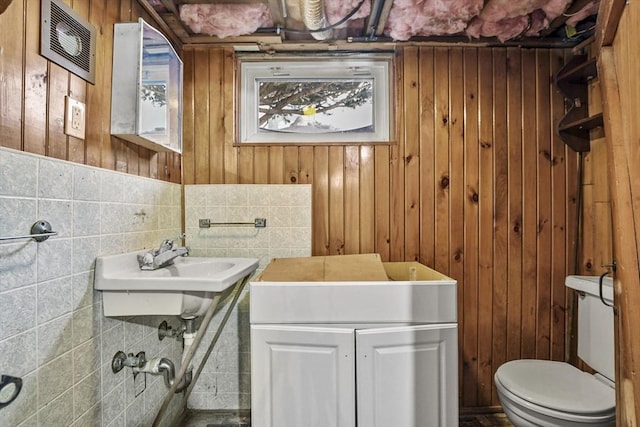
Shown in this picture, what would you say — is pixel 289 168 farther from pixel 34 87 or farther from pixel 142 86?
pixel 34 87

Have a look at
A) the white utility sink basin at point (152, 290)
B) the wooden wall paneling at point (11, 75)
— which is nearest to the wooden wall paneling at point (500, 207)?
the white utility sink basin at point (152, 290)

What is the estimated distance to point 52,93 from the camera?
3.18ft

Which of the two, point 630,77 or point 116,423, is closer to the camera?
point 630,77

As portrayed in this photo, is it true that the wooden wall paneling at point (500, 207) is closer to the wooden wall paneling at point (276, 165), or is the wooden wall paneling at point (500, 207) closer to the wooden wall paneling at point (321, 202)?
the wooden wall paneling at point (321, 202)

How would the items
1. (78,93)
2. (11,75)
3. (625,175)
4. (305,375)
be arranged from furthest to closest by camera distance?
(305,375), (78,93), (11,75), (625,175)

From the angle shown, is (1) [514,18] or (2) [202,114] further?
(2) [202,114]

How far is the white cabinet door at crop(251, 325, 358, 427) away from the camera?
1.17m

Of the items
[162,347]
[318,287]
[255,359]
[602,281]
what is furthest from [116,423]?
[602,281]

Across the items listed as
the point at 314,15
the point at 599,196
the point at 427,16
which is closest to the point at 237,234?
the point at 314,15

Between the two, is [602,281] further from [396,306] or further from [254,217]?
[254,217]

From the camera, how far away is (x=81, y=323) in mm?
1067

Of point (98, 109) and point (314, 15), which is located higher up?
point (314, 15)

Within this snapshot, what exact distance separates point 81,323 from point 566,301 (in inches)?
91.7

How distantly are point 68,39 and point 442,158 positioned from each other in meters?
1.73
